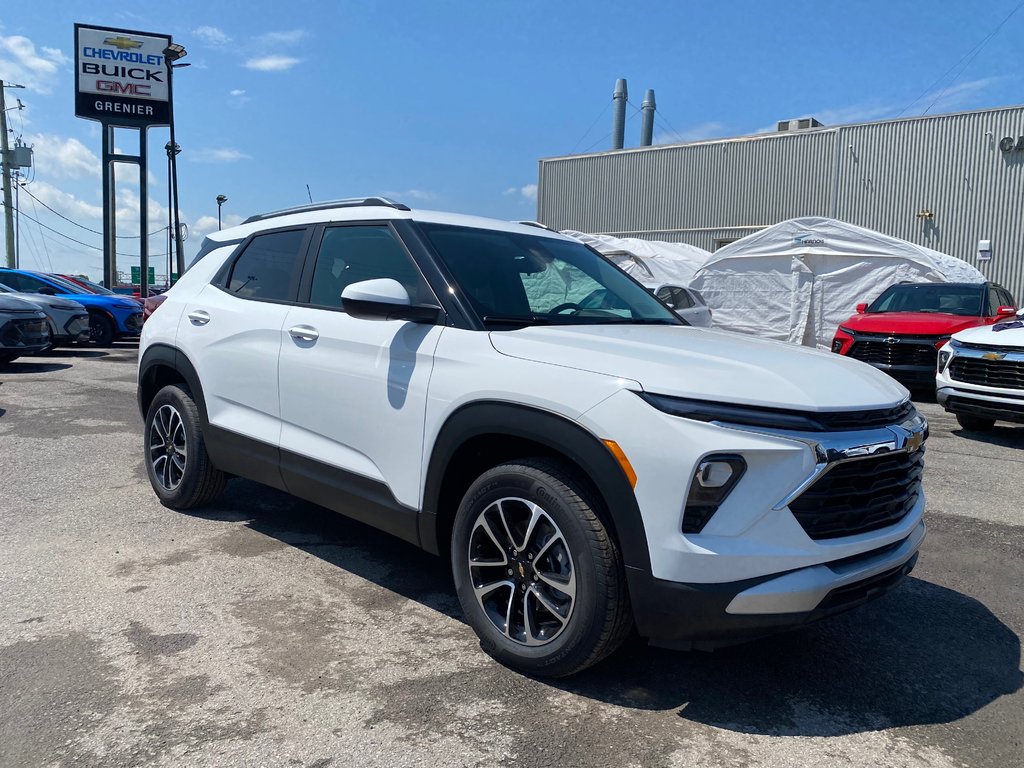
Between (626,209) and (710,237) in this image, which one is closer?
(710,237)

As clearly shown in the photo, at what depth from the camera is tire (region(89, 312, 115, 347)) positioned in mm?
16406

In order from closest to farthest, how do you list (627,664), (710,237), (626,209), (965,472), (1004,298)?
(627,664) → (965,472) → (1004,298) → (710,237) → (626,209)

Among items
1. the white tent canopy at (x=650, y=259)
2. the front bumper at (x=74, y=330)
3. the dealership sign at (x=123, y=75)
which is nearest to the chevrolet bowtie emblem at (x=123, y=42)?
the dealership sign at (x=123, y=75)

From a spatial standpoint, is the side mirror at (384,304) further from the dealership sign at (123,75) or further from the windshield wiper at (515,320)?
the dealership sign at (123,75)

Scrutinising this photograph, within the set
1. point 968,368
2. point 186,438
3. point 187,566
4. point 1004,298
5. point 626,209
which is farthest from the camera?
point 626,209

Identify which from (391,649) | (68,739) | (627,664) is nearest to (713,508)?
(627,664)

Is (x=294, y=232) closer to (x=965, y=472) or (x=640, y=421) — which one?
(x=640, y=421)

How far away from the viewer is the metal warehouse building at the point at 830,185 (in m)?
23.2

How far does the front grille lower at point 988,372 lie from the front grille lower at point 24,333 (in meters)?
12.1

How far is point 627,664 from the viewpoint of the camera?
10.3 feet

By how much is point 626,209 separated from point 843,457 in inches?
1163

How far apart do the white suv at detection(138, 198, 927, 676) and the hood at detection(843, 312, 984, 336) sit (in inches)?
324

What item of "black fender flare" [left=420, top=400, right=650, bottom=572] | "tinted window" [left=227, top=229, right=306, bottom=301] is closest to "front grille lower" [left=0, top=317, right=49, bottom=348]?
"tinted window" [left=227, top=229, right=306, bottom=301]

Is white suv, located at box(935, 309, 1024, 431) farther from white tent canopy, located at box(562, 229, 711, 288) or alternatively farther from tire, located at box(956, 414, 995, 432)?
white tent canopy, located at box(562, 229, 711, 288)
